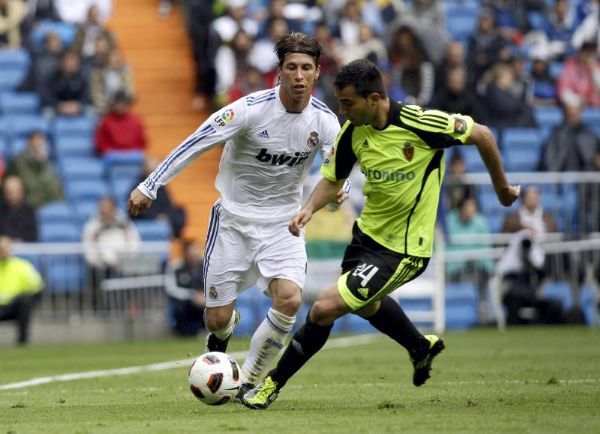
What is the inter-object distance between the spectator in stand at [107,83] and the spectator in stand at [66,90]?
0.18 m

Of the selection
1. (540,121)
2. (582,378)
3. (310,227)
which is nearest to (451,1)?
(540,121)

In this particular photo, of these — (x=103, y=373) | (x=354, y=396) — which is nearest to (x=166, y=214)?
(x=103, y=373)

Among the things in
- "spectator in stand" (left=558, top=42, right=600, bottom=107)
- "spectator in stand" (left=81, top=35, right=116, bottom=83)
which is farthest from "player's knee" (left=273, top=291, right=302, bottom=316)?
"spectator in stand" (left=558, top=42, right=600, bottom=107)

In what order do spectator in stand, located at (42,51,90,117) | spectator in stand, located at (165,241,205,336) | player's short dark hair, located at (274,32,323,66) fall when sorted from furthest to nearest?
spectator in stand, located at (42,51,90,117), spectator in stand, located at (165,241,205,336), player's short dark hair, located at (274,32,323,66)

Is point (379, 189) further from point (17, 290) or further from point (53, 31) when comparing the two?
point (53, 31)

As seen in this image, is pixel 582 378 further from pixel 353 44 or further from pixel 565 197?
pixel 353 44

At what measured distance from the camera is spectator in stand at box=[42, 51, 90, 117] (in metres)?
21.5

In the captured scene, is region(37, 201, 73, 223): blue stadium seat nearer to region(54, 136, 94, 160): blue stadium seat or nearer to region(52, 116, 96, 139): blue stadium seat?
region(54, 136, 94, 160): blue stadium seat

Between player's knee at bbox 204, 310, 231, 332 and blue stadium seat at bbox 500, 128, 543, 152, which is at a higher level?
player's knee at bbox 204, 310, 231, 332

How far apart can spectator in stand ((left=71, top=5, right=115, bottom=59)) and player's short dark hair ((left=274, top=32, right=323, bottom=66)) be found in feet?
41.3

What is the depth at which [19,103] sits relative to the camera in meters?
21.9

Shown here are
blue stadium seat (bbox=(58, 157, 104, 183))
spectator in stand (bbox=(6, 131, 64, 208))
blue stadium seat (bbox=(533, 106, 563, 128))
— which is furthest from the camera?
blue stadium seat (bbox=(533, 106, 563, 128))

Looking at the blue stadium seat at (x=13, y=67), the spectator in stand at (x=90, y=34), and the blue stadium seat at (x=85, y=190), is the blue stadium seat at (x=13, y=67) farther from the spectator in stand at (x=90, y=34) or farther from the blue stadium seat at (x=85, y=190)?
the blue stadium seat at (x=85, y=190)

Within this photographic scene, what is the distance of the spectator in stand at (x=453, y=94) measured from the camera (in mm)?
22420
